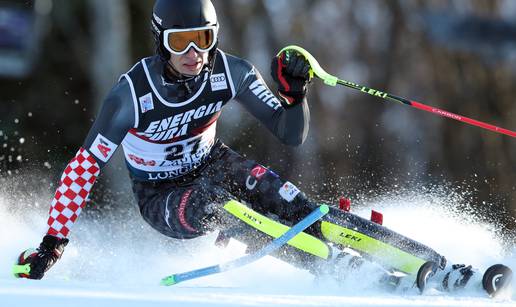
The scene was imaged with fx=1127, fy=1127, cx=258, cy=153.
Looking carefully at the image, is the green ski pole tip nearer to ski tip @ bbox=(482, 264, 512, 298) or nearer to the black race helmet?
the black race helmet

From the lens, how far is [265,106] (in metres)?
6.43

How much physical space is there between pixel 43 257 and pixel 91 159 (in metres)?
0.58

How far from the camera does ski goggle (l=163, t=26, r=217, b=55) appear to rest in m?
6.02

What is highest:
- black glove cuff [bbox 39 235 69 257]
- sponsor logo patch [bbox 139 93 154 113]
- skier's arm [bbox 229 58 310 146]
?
skier's arm [bbox 229 58 310 146]

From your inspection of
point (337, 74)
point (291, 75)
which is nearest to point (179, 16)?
point (291, 75)

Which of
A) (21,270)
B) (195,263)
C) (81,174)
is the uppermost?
(81,174)

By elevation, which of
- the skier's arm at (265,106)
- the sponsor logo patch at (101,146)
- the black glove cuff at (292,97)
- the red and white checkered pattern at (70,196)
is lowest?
the red and white checkered pattern at (70,196)

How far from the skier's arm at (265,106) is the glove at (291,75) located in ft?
0.28

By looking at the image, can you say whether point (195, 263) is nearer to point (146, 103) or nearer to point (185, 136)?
point (185, 136)

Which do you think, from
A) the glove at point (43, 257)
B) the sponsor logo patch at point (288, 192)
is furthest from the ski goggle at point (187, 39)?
the glove at point (43, 257)

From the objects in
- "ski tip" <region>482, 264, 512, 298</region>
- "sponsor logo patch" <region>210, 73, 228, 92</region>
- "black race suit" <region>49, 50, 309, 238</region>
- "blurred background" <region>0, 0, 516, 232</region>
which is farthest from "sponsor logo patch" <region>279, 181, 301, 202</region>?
"blurred background" <region>0, 0, 516, 232</region>

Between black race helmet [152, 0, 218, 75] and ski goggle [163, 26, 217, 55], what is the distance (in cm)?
2

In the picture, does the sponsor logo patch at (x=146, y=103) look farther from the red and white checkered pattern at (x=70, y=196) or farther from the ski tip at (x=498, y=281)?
the ski tip at (x=498, y=281)

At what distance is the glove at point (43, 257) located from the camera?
5.74 meters
